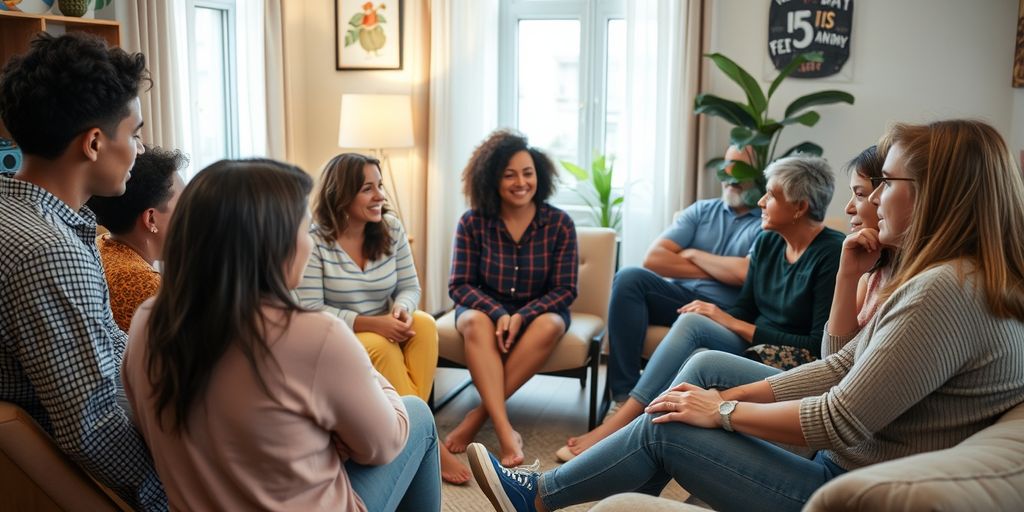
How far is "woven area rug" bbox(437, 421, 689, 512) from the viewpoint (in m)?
2.83

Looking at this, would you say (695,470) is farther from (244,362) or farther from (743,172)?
(743,172)

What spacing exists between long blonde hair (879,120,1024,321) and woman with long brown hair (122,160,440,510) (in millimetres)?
1014

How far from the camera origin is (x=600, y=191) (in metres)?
4.59

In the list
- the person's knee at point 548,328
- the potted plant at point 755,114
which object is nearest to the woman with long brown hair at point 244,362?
the person's knee at point 548,328

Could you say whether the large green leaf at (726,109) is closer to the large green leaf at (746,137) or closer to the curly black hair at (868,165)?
the large green leaf at (746,137)

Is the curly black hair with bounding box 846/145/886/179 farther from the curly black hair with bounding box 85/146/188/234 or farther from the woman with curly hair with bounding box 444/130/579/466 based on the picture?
the curly black hair with bounding box 85/146/188/234

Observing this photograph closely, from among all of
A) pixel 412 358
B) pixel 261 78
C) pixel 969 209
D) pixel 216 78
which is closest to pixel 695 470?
pixel 969 209

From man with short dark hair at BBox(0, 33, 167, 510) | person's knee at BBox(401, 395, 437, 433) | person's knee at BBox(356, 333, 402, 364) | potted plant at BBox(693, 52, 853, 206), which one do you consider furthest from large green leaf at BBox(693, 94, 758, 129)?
man with short dark hair at BBox(0, 33, 167, 510)

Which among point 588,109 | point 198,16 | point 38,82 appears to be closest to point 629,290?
point 588,109

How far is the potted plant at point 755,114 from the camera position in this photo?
391 centimetres

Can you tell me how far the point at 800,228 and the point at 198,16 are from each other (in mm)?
3316

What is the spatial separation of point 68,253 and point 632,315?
240cm

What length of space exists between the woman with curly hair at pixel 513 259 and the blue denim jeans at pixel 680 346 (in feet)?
1.67

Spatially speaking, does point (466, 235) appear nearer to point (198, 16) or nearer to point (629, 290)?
point (629, 290)
